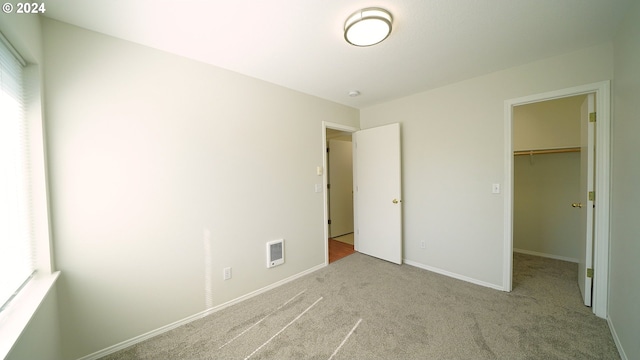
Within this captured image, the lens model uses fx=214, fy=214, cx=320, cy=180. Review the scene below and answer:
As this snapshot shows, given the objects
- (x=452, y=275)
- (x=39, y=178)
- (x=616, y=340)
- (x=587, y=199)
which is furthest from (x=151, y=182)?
(x=587, y=199)

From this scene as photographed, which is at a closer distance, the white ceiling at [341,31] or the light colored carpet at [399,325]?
the white ceiling at [341,31]

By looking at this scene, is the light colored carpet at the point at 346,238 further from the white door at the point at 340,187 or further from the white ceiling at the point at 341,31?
the white ceiling at the point at 341,31

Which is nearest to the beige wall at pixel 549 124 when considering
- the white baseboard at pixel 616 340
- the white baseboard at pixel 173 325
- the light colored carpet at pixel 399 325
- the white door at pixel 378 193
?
the light colored carpet at pixel 399 325

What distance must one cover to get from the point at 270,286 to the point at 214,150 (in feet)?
5.40

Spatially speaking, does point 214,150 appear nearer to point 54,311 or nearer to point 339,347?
point 54,311

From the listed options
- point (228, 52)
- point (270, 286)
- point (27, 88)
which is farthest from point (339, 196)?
point (27, 88)

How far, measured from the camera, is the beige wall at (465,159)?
2.11 meters

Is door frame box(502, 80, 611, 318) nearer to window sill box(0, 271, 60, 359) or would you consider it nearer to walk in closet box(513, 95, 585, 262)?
walk in closet box(513, 95, 585, 262)

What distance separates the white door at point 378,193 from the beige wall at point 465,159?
0.18 m

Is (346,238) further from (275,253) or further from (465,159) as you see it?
(465,159)

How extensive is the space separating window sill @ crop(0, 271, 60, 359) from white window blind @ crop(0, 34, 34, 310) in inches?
1.9

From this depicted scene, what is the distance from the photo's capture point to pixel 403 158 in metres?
3.15

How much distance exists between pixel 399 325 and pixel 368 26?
238 centimetres

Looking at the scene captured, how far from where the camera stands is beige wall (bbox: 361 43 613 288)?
2107 millimetres
